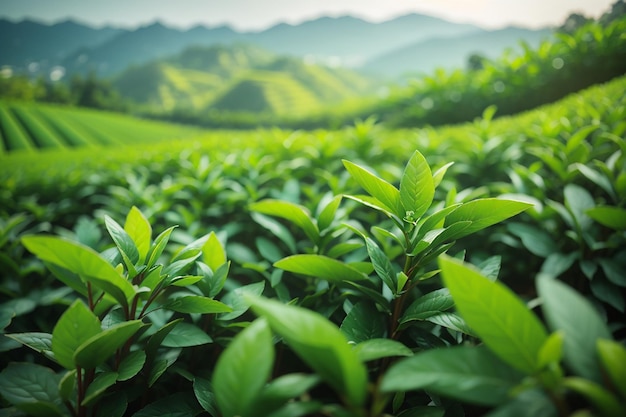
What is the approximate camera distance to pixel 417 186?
0.90 meters

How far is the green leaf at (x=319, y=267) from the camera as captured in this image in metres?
0.87

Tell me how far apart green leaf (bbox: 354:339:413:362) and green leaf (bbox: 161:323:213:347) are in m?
0.53

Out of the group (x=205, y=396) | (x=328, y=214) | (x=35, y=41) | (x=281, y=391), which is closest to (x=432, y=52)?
(x=35, y=41)

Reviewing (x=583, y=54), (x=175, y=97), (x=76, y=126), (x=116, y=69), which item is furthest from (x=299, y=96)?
(x=116, y=69)

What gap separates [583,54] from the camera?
4.65m

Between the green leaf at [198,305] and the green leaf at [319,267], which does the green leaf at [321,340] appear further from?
the green leaf at [198,305]

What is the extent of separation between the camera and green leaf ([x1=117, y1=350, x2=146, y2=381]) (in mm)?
860

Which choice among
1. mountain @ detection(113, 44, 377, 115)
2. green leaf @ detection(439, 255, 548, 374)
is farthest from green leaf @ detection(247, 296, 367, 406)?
mountain @ detection(113, 44, 377, 115)

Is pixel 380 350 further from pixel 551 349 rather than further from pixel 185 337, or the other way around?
pixel 185 337

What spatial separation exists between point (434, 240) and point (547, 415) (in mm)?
455

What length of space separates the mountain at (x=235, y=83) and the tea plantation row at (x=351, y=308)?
2573 inches

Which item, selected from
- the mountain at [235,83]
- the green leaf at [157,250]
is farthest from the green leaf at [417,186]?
the mountain at [235,83]

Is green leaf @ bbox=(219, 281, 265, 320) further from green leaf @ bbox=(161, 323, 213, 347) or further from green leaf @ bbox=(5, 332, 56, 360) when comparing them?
green leaf @ bbox=(5, 332, 56, 360)

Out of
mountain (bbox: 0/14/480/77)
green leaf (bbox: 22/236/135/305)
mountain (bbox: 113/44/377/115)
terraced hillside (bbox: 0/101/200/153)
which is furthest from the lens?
mountain (bbox: 0/14/480/77)
